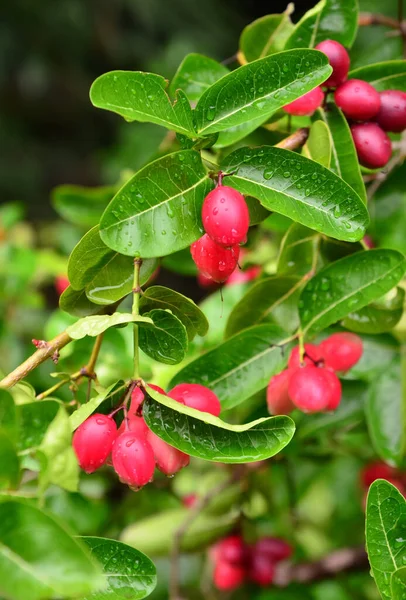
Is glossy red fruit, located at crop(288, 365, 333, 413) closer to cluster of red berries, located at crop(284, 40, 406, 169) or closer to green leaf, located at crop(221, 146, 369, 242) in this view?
green leaf, located at crop(221, 146, 369, 242)

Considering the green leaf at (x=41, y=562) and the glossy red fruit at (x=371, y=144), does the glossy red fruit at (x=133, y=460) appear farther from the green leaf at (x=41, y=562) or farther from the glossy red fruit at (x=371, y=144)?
the glossy red fruit at (x=371, y=144)

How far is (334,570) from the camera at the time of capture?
1417 millimetres

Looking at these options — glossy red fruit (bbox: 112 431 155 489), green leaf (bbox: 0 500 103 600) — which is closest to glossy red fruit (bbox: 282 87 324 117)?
glossy red fruit (bbox: 112 431 155 489)

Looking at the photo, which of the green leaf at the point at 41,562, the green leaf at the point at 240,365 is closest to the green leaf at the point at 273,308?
the green leaf at the point at 240,365

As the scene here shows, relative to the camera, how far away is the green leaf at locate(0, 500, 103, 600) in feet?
1.55

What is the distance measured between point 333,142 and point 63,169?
14.2ft

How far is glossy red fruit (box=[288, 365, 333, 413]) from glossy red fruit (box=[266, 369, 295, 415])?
27 mm

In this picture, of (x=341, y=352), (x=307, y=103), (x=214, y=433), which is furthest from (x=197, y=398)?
(x=307, y=103)

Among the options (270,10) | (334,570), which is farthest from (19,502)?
(270,10)

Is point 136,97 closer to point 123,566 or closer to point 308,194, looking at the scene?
point 308,194

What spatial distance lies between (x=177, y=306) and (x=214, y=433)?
0.51ft

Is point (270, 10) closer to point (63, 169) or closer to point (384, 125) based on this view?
point (63, 169)

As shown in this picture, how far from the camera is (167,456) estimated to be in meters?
0.68

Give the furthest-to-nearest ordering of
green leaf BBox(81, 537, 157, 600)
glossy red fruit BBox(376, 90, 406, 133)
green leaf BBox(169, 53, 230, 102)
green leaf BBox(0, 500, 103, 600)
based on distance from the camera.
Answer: green leaf BBox(169, 53, 230, 102) < glossy red fruit BBox(376, 90, 406, 133) < green leaf BBox(81, 537, 157, 600) < green leaf BBox(0, 500, 103, 600)
